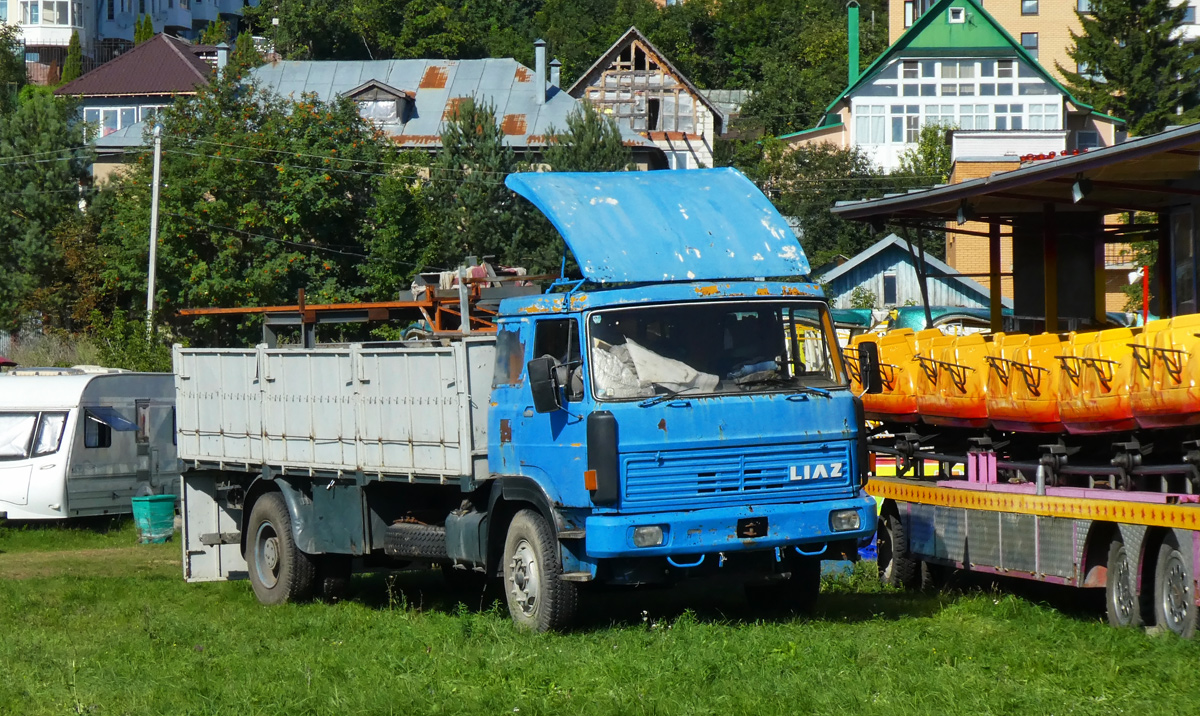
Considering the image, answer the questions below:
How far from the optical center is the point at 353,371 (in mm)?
13484

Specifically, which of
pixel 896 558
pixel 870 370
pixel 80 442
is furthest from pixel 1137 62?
pixel 870 370

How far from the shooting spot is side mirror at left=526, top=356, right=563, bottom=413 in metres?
10.5

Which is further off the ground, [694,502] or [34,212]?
[34,212]

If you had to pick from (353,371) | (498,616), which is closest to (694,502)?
(498,616)

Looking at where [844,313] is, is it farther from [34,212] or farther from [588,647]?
[34,212]

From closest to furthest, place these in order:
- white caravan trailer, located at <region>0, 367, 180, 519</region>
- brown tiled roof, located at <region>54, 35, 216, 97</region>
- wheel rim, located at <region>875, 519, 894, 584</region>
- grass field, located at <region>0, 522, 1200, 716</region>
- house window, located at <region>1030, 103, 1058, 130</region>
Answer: grass field, located at <region>0, 522, 1200, 716</region> < wheel rim, located at <region>875, 519, 894, 584</region> < white caravan trailer, located at <region>0, 367, 180, 519</region> < house window, located at <region>1030, 103, 1058, 130</region> < brown tiled roof, located at <region>54, 35, 216, 97</region>

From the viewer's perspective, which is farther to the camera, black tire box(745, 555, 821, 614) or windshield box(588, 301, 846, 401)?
black tire box(745, 555, 821, 614)

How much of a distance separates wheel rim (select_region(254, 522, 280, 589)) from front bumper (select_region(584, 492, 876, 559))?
18.2 feet

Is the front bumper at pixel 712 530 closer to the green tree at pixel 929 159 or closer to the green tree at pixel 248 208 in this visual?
the green tree at pixel 248 208

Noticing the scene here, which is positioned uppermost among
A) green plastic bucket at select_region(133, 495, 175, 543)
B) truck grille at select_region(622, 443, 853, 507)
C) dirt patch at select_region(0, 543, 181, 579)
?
truck grille at select_region(622, 443, 853, 507)

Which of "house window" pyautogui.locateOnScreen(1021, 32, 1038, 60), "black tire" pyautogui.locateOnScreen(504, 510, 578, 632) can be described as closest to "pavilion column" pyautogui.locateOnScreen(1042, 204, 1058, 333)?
"black tire" pyautogui.locateOnScreen(504, 510, 578, 632)

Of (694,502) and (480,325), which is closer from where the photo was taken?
(694,502)

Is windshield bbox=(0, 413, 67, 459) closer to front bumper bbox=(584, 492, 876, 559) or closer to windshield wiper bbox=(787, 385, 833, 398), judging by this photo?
front bumper bbox=(584, 492, 876, 559)

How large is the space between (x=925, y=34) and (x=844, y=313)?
41512mm
